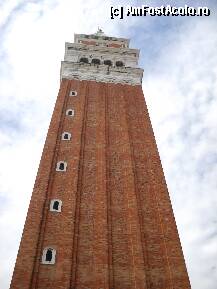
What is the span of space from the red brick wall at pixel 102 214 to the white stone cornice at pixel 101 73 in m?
5.03

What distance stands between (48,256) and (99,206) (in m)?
3.62

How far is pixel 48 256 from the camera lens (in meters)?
17.7

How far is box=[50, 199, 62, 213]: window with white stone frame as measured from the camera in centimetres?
1999

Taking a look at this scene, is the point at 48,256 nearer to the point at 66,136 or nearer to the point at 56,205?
the point at 56,205

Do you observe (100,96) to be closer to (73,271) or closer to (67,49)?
(67,49)

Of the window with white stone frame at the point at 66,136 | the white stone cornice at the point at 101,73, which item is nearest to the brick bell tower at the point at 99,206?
the window with white stone frame at the point at 66,136

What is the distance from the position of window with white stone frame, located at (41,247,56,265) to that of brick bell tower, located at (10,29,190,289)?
37mm

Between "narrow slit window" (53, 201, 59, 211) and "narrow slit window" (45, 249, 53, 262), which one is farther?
"narrow slit window" (53, 201, 59, 211)

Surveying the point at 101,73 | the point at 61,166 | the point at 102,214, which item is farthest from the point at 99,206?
the point at 101,73

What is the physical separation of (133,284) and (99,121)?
39.9 ft

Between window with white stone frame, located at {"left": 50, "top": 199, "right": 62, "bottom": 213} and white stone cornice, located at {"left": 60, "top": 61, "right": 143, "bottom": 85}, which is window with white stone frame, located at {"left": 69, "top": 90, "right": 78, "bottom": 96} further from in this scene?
window with white stone frame, located at {"left": 50, "top": 199, "right": 62, "bottom": 213}

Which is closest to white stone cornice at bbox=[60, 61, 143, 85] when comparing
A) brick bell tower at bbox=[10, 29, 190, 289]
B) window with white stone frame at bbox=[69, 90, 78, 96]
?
brick bell tower at bbox=[10, 29, 190, 289]

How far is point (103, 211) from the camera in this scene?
790 inches

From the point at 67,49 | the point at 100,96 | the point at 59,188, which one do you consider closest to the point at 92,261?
the point at 59,188
